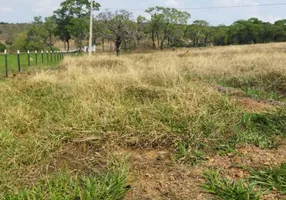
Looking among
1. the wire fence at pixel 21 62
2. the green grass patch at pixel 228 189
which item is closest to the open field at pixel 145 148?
the green grass patch at pixel 228 189

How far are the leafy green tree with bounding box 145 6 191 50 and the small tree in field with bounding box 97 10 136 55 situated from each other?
9.81 meters

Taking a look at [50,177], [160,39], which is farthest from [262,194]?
[160,39]

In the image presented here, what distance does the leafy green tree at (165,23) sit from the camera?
128 feet

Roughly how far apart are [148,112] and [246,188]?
1.99 m

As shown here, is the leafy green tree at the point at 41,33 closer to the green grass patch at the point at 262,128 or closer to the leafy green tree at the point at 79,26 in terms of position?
the leafy green tree at the point at 79,26

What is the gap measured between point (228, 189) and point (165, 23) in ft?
127

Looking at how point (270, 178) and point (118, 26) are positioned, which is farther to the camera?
point (118, 26)

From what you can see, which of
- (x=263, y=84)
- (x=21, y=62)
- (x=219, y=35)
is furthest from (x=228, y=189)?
(x=219, y=35)

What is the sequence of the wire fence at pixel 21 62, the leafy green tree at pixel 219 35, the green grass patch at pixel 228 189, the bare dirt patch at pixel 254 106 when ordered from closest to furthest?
the green grass patch at pixel 228 189
the bare dirt patch at pixel 254 106
the wire fence at pixel 21 62
the leafy green tree at pixel 219 35

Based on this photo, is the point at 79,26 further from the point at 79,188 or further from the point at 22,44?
the point at 79,188

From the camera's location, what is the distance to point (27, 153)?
9.73 feet

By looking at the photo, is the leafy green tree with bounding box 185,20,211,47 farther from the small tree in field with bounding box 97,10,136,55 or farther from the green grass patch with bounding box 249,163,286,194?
the green grass patch with bounding box 249,163,286,194

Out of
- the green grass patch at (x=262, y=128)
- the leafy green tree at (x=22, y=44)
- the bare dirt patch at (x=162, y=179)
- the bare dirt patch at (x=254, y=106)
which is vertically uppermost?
the leafy green tree at (x=22, y=44)

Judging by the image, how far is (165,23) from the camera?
129ft
